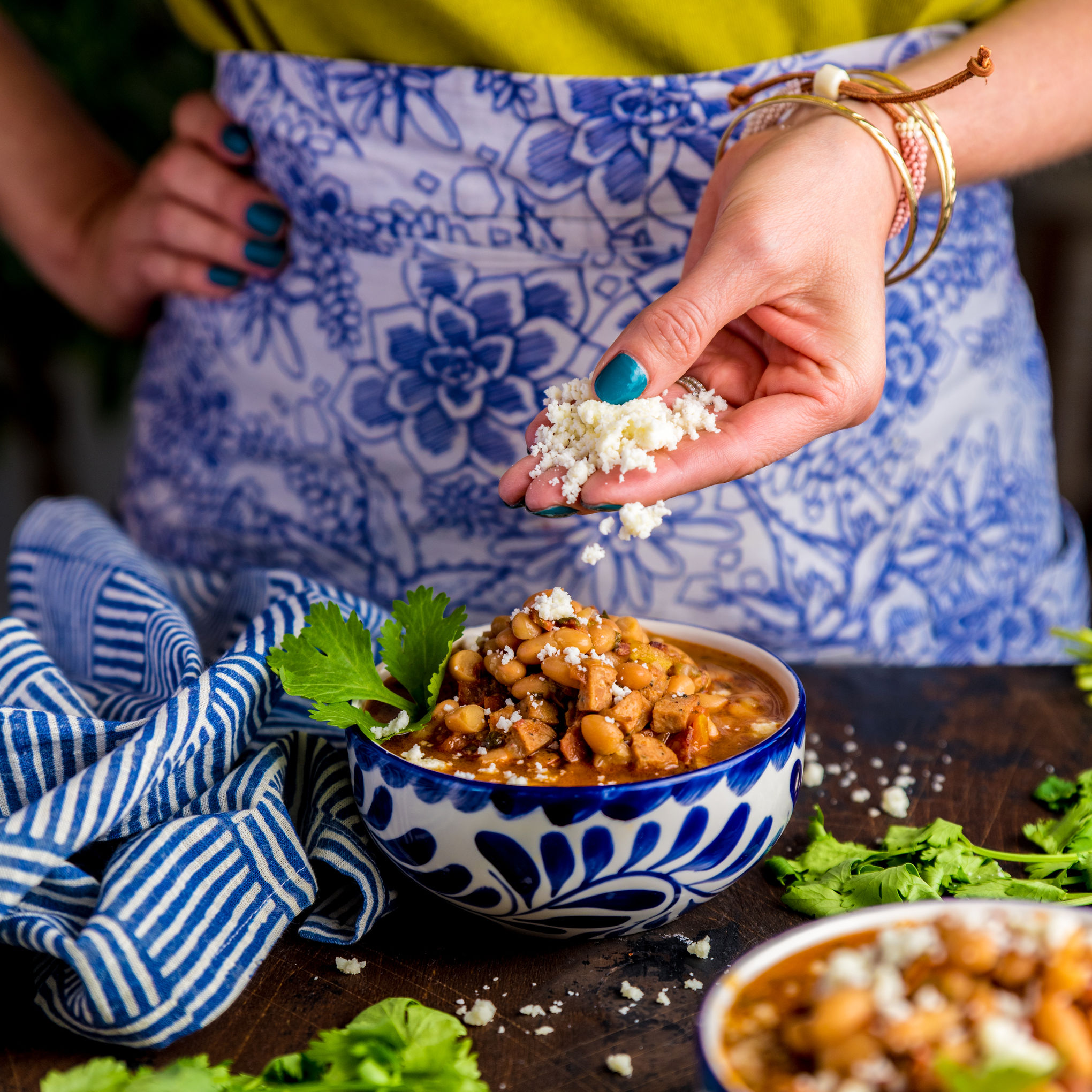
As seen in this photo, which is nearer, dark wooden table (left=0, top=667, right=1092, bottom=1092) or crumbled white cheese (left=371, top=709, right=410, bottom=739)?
dark wooden table (left=0, top=667, right=1092, bottom=1092)

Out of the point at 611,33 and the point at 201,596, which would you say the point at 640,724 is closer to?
the point at 201,596

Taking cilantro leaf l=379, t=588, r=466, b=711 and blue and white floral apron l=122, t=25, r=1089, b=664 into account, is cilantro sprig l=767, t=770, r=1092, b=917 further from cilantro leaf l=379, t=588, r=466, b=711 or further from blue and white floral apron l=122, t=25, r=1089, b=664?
blue and white floral apron l=122, t=25, r=1089, b=664

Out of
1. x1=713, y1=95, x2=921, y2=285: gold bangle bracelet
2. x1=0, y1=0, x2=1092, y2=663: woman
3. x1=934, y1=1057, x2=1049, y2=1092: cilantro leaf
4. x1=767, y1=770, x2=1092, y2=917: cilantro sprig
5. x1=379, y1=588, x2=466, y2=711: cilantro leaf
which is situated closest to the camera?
x1=934, y1=1057, x2=1049, y2=1092: cilantro leaf

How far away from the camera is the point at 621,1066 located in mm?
800

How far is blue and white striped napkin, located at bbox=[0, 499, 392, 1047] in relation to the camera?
0.84m

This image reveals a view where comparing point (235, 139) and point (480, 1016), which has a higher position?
point (235, 139)

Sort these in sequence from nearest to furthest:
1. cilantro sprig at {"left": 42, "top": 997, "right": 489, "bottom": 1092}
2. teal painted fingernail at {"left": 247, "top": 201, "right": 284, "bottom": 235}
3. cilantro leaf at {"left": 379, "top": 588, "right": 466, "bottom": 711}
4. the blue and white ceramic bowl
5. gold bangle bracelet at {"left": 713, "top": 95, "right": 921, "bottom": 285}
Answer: cilantro sprig at {"left": 42, "top": 997, "right": 489, "bottom": 1092} < the blue and white ceramic bowl < cilantro leaf at {"left": 379, "top": 588, "right": 466, "bottom": 711} < gold bangle bracelet at {"left": 713, "top": 95, "right": 921, "bottom": 285} < teal painted fingernail at {"left": 247, "top": 201, "right": 284, "bottom": 235}

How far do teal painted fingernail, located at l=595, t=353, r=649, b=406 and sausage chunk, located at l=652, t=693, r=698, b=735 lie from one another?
0.90 ft

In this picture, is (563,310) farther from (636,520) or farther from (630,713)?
(630,713)

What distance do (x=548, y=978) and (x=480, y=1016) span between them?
7 cm

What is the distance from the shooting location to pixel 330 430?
1.66 meters

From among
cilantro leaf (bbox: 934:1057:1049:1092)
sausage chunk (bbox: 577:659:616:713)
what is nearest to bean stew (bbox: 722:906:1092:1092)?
cilantro leaf (bbox: 934:1057:1049:1092)

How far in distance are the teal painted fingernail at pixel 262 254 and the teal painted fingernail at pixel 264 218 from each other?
0.07 ft

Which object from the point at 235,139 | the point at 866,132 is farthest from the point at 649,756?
the point at 235,139
